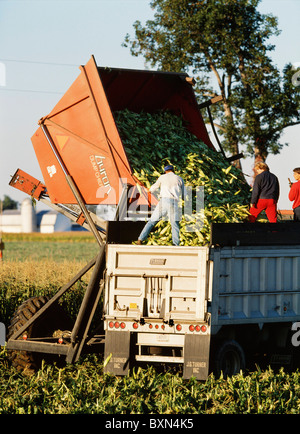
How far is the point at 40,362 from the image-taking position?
1005 centimetres

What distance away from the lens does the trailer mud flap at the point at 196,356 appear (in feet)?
28.2

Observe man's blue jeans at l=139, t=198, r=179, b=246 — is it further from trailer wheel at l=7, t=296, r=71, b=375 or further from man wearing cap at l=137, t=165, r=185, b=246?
trailer wheel at l=7, t=296, r=71, b=375

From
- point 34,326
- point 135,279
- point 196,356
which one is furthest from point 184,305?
point 34,326

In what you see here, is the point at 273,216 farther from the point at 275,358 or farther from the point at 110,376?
the point at 110,376

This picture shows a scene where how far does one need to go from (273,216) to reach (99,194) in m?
2.71

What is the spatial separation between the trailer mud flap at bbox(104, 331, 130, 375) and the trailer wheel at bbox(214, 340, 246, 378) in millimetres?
1093

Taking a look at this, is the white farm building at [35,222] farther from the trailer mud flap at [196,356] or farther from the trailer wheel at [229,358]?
the trailer mud flap at [196,356]

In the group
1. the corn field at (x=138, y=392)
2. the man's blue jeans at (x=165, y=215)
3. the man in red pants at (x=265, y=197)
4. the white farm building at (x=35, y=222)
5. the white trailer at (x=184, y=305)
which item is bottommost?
the corn field at (x=138, y=392)

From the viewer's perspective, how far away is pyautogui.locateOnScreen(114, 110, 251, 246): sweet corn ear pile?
9.97 meters

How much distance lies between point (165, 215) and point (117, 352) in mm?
2047

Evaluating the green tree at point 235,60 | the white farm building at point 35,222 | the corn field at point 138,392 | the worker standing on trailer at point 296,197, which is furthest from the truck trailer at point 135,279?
the white farm building at point 35,222

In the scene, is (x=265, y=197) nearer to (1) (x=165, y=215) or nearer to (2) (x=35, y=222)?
(1) (x=165, y=215)

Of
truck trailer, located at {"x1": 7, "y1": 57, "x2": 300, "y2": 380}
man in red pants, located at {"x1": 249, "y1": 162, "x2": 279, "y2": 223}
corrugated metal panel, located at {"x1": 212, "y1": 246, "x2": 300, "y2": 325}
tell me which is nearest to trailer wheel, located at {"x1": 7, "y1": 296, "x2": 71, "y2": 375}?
truck trailer, located at {"x1": 7, "y1": 57, "x2": 300, "y2": 380}
